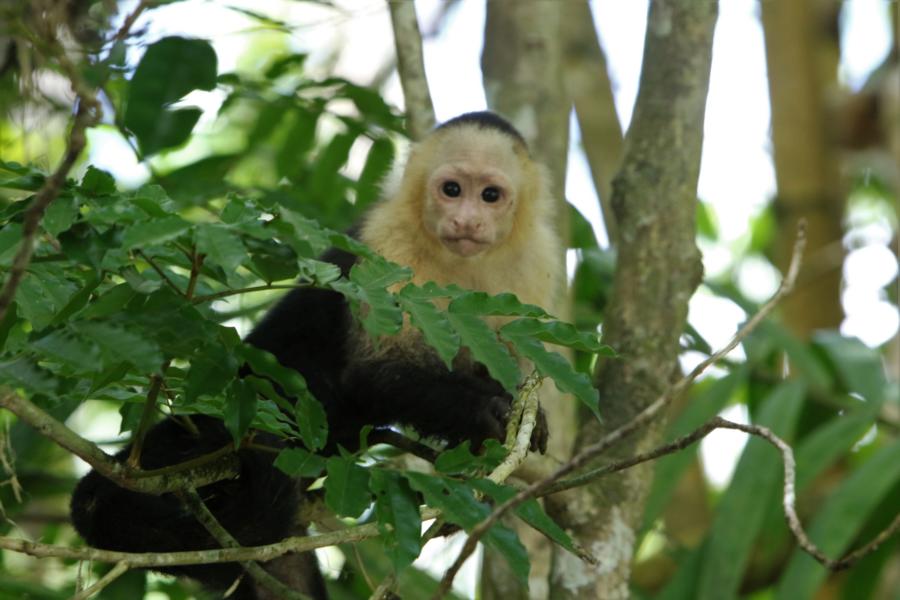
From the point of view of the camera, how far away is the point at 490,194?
3604 mm

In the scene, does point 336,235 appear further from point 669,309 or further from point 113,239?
point 669,309

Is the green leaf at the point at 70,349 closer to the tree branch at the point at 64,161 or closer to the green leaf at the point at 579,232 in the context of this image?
the tree branch at the point at 64,161

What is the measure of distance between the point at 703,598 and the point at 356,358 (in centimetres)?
125

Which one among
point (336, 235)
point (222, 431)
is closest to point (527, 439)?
point (336, 235)

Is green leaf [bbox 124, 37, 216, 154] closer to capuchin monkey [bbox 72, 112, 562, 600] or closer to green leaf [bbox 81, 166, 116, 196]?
capuchin monkey [bbox 72, 112, 562, 600]

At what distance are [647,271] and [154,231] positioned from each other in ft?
6.22

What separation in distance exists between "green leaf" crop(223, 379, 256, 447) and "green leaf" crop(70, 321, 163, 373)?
232 millimetres

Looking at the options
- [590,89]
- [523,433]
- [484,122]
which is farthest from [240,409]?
[590,89]

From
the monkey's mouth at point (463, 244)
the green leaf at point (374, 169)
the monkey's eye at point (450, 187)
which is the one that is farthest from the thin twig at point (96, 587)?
the green leaf at point (374, 169)

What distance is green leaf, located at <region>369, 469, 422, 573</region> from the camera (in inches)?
75.5

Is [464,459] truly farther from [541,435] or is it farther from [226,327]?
[541,435]

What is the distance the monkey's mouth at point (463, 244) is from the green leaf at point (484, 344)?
1452 mm

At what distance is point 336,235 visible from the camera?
1.87 m

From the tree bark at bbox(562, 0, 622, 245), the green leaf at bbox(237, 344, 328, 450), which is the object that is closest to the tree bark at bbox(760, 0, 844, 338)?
the tree bark at bbox(562, 0, 622, 245)
